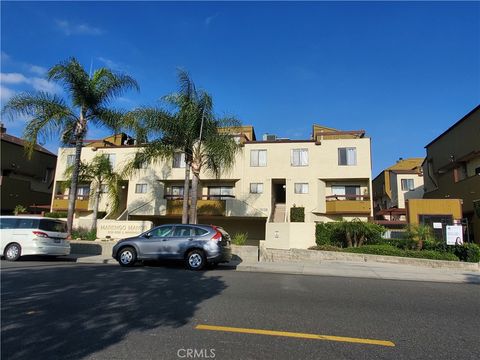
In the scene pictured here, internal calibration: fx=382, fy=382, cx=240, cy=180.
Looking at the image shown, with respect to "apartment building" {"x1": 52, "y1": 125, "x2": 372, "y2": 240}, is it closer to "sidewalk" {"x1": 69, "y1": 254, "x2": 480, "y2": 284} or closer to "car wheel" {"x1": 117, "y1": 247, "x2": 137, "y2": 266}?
"sidewalk" {"x1": 69, "y1": 254, "x2": 480, "y2": 284}

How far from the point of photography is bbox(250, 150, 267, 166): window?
31.0 meters

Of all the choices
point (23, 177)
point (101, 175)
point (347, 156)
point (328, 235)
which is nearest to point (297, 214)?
point (328, 235)

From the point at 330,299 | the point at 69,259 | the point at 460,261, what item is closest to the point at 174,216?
the point at 69,259

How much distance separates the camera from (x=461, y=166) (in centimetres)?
2883

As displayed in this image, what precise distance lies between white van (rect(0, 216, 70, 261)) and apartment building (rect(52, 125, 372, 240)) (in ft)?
44.8

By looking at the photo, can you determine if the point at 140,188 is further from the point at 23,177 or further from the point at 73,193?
the point at 23,177

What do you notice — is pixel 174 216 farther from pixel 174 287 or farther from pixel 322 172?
pixel 174 287

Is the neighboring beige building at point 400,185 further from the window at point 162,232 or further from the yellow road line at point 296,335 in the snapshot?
the yellow road line at point 296,335

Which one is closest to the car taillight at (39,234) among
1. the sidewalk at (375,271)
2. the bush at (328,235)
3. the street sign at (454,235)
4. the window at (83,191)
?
the sidewalk at (375,271)

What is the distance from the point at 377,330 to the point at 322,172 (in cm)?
2465

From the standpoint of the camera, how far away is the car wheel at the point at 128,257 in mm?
13773

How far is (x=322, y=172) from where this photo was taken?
29.8 metres

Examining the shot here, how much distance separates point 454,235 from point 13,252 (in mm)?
18956

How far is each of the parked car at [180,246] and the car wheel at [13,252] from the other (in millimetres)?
4177
